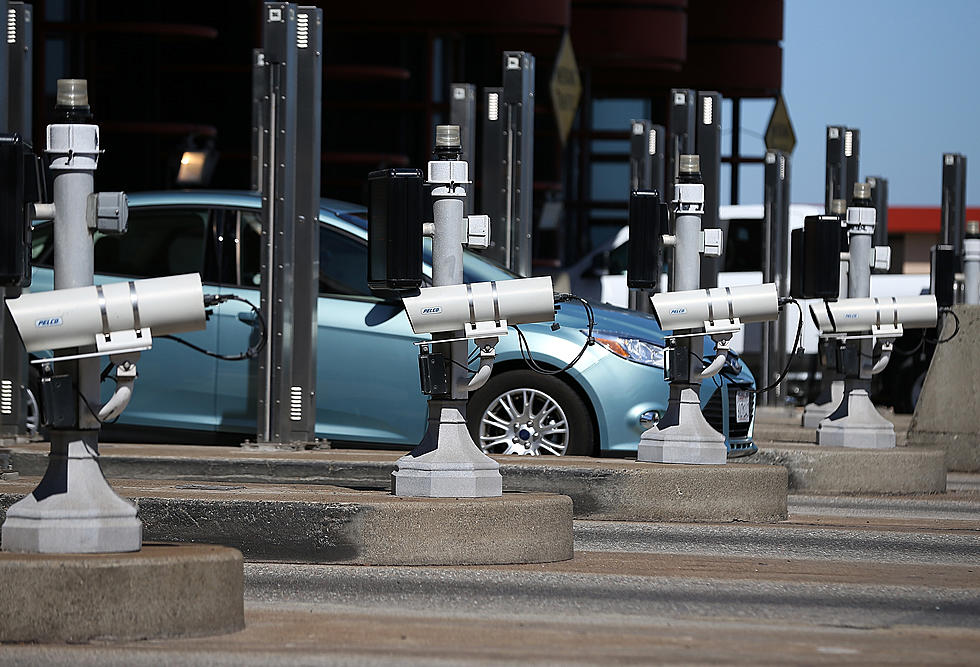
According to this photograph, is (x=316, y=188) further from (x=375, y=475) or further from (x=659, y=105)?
(x=659, y=105)

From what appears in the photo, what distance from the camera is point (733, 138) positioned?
114 ft

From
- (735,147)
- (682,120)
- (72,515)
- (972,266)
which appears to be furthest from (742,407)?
(735,147)

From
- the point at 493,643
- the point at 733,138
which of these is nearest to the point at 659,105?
the point at 733,138

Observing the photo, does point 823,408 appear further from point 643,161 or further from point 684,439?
point 684,439

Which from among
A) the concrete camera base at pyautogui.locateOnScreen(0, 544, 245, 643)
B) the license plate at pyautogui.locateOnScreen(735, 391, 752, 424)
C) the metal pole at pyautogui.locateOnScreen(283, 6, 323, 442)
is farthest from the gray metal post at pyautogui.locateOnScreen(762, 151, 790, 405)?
the concrete camera base at pyautogui.locateOnScreen(0, 544, 245, 643)

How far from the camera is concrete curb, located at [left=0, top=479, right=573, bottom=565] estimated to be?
24.8 feet

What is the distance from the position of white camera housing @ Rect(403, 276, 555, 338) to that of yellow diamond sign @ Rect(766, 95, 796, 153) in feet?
57.8

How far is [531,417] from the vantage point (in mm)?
10555

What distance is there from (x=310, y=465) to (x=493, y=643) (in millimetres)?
3895

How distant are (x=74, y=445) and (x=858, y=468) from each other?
691 cm

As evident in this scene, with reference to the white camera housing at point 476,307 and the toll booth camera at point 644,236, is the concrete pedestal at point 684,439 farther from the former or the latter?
the white camera housing at point 476,307

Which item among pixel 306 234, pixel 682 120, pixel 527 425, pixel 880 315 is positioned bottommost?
pixel 527 425

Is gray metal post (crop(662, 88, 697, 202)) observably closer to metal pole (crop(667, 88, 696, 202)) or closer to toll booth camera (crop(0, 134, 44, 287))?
metal pole (crop(667, 88, 696, 202))

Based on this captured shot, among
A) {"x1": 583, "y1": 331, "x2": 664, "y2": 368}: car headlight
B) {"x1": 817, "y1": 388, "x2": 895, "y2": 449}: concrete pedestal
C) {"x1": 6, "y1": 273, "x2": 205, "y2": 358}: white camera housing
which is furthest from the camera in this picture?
{"x1": 817, "y1": 388, "x2": 895, "y2": 449}: concrete pedestal
